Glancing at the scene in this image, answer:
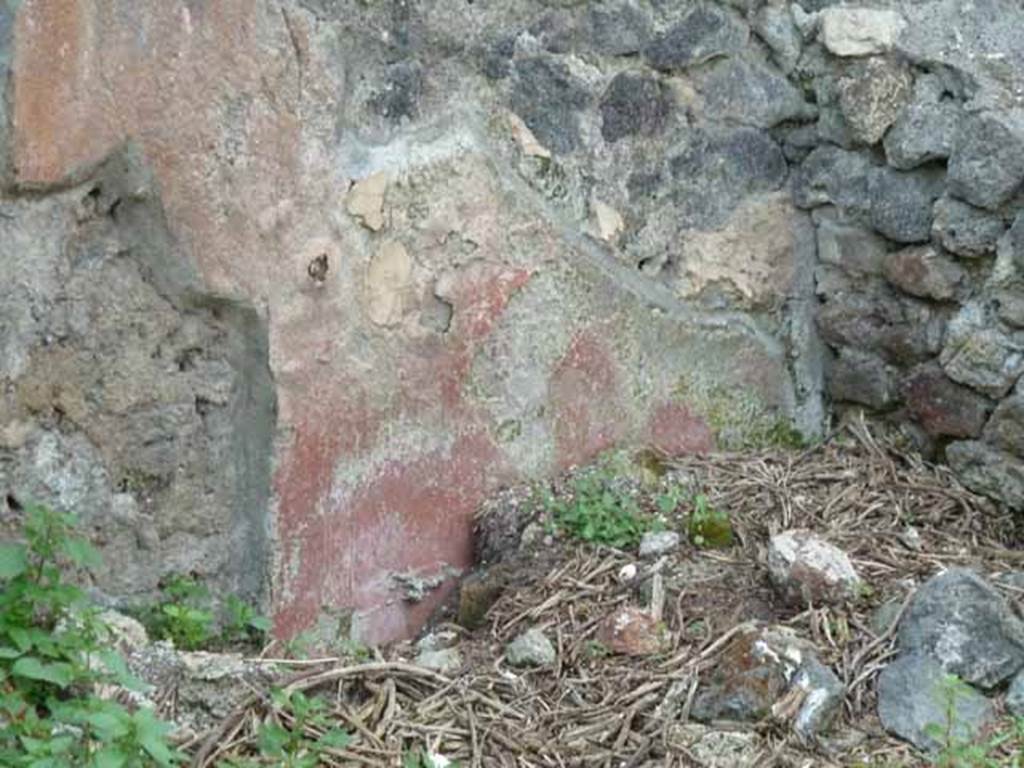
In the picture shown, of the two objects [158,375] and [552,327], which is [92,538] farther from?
[552,327]

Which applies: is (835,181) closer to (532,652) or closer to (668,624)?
(668,624)

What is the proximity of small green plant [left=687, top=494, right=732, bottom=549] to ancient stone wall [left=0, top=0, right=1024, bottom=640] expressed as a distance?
273 millimetres

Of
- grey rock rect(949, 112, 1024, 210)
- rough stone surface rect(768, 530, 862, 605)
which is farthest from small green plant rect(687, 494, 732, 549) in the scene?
grey rock rect(949, 112, 1024, 210)

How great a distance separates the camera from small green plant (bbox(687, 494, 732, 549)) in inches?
126

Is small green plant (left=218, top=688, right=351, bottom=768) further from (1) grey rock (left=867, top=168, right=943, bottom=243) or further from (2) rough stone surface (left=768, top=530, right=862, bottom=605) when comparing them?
(1) grey rock (left=867, top=168, right=943, bottom=243)

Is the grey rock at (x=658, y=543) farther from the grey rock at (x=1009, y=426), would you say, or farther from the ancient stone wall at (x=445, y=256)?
the grey rock at (x=1009, y=426)

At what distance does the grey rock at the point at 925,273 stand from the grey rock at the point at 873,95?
8.6 inches

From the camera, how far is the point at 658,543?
3.17m

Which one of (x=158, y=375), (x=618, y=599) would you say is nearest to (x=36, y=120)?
(x=158, y=375)

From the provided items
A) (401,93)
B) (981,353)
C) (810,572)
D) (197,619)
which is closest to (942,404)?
(981,353)

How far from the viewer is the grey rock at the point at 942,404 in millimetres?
3336

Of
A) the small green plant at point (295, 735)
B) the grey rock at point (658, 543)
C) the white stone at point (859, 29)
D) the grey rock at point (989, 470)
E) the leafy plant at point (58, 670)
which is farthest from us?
the white stone at point (859, 29)

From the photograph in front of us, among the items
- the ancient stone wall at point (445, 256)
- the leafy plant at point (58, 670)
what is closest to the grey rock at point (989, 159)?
the ancient stone wall at point (445, 256)

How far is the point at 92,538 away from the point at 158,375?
10.6 inches
